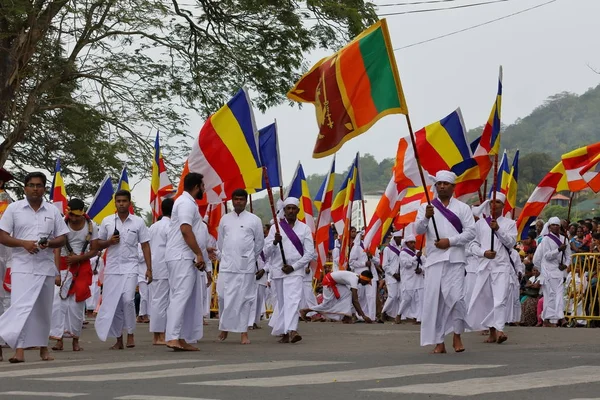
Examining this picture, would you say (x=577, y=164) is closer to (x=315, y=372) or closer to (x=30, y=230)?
(x=30, y=230)

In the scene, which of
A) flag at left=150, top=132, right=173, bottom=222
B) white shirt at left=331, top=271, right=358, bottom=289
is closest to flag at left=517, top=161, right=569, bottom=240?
white shirt at left=331, top=271, right=358, bottom=289

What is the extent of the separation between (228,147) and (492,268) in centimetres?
381

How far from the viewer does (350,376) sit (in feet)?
30.4

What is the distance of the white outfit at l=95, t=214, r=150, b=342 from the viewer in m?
14.3

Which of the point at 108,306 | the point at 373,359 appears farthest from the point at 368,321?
the point at 373,359

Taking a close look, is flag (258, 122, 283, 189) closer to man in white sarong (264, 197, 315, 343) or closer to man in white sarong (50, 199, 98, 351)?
man in white sarong (264, 197, 315, 343)

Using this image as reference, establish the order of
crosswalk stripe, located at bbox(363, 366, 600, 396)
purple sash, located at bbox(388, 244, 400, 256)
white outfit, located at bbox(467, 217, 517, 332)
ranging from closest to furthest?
crosswalk stripe, located at bbox(363, 366, 600, 396) → white outfit, located at bbox(467, 217, 517, 332) → purple sash, located at bbox(388, 244, 400, 256)

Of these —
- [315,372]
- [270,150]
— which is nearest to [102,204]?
[270,150]

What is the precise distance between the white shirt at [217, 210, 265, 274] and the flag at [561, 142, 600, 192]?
22.5 feet

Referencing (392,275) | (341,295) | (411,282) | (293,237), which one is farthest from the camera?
(392,275)

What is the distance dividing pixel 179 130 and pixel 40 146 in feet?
13.7

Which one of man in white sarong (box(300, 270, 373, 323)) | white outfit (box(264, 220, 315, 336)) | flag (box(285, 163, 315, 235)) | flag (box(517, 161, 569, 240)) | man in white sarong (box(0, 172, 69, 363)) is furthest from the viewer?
flag (box(285, 163, 315, 235))

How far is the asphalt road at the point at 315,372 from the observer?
26.5 ft

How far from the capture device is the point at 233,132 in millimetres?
16062
